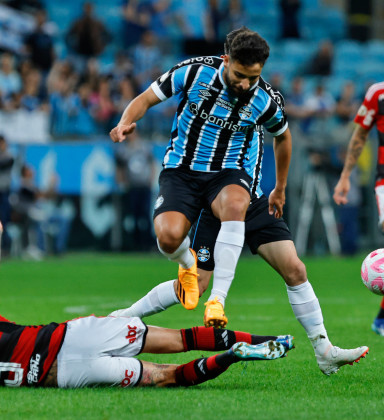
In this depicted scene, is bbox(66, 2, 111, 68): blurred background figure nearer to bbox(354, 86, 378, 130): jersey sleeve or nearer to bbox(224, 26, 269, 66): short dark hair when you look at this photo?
bbox(354, 86, 378, 130): jersey sleeve

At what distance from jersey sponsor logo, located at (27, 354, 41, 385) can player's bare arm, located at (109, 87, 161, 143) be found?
4.84 ft

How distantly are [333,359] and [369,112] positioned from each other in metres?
2.63

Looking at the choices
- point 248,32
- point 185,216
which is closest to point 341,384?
point 185,216

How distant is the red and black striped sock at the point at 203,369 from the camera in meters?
5.11

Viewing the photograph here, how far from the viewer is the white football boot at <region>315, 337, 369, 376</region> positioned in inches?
234

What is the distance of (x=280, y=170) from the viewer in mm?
6418

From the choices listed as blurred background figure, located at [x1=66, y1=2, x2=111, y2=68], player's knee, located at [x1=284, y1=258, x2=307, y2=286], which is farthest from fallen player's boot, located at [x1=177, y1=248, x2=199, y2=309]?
blurred background figure, located at [x1=66, y1=2, x2=111, y2=68]

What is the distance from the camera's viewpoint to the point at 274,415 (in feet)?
14.8

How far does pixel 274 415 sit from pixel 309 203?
14.3 meters

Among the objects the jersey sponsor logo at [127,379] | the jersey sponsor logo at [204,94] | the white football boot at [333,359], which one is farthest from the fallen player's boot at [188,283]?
the jersey sponsor logo at [204,94]

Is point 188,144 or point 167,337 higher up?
point 188,144

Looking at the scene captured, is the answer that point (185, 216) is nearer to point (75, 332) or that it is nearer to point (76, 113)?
point (75, 332)

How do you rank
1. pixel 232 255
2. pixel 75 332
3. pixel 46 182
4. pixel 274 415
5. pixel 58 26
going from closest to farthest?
pixel 274 415 < pixel 75 332 < pixel 232 255 < pixel 46 182 < pixel 58 26

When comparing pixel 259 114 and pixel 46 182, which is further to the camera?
pixel 46 182
